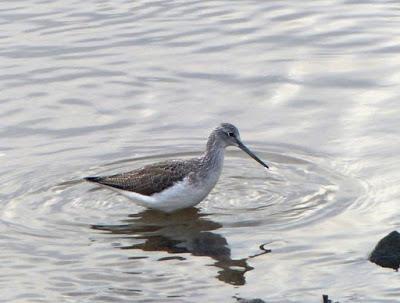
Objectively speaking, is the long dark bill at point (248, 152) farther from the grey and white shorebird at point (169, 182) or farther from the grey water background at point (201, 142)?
the grey water background at point (201, 142)

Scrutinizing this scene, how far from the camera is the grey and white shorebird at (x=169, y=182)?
13781 millimetres

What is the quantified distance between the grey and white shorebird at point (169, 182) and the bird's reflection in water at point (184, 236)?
0.57 feet

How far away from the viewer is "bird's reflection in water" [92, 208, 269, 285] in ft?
39.3

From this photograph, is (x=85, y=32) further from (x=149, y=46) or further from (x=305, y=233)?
(x=305, y=233)

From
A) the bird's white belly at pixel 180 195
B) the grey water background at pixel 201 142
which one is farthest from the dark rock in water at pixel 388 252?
the bird's white belly at pixel 180 195

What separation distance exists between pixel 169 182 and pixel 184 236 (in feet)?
3.15

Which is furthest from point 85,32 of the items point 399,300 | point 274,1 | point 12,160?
point 399,300

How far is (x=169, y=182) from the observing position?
13.9 metres

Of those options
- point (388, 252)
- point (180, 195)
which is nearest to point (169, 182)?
point (180, 195)

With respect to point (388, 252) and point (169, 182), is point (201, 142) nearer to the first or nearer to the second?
point (169, 182)

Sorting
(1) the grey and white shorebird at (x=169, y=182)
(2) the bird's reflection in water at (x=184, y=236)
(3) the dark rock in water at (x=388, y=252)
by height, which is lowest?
(2) the bird's reflection in water at (x=184, y=236)

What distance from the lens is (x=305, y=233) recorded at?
12.6 m

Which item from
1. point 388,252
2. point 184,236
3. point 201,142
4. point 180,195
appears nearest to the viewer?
point 388,252

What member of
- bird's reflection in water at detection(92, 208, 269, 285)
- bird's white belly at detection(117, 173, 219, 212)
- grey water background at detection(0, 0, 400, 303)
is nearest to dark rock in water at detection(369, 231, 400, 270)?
grey water background at detection(0, 0, 400, 303)
